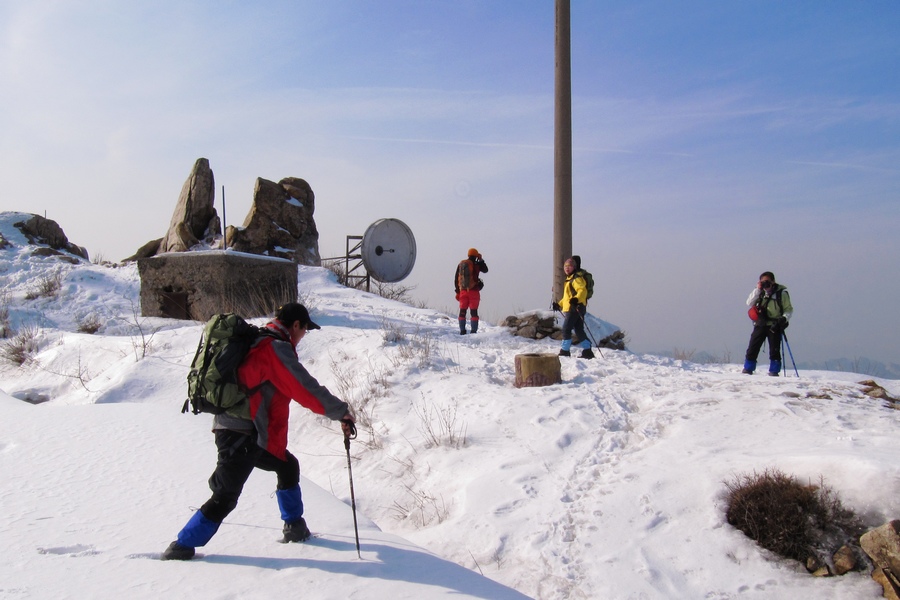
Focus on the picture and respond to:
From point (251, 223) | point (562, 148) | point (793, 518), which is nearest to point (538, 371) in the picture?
point (793, 518)

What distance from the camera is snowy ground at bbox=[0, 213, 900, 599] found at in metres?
3.42

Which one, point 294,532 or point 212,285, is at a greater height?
point 212,285

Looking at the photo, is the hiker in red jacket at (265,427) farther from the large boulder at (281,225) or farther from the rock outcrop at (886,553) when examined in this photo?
the large boulder at (281,225)

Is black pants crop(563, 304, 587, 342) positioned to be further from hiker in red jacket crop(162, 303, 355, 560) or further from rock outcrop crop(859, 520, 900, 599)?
hiker in red jacket crop(162, 303, 355, 560)

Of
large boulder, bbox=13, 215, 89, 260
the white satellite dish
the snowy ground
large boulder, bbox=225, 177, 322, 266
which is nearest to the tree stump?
the snowy ground

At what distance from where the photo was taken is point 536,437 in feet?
18.7

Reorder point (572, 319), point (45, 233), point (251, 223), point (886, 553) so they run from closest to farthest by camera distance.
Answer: point (886, 553), point (572, 319), point (251, 223), point (45, 233)

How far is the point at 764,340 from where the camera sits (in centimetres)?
903

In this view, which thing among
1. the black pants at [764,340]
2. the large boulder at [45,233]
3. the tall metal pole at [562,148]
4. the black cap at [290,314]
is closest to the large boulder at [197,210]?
the large boulder at [45,233]

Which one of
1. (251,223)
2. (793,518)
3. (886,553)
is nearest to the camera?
(886,553)

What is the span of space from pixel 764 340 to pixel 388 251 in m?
12.3

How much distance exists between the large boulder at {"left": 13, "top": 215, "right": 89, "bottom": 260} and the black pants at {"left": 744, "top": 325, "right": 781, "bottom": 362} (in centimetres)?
1783

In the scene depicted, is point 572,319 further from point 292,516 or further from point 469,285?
point 292,516

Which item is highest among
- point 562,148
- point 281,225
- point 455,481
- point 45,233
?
point 562,148
